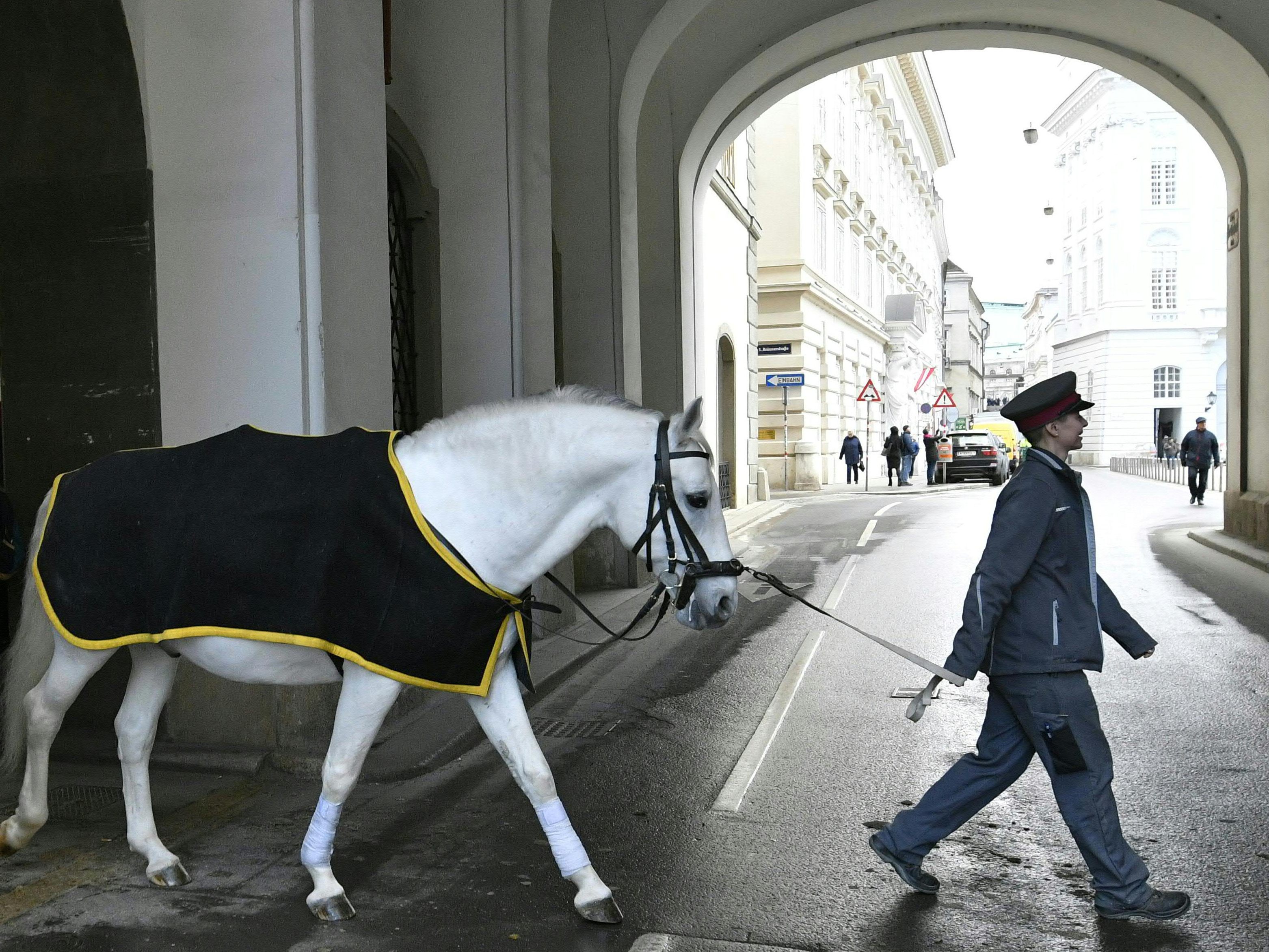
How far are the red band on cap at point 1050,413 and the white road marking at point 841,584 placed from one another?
6479 mm

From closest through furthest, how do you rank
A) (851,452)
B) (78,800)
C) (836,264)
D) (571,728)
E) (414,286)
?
1. (78,800)
2. (571,728)
3. (414,286)
4. (851,452)
5. (836,264)

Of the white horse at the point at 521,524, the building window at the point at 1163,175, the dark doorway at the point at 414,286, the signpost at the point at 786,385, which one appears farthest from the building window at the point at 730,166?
the building window at the point at 1163,175

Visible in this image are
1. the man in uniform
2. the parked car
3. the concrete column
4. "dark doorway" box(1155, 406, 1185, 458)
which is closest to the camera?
the man in uniform

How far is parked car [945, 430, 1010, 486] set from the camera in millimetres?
35781

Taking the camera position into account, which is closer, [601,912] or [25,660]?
[601,912]

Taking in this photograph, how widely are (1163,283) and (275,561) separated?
67283 mm

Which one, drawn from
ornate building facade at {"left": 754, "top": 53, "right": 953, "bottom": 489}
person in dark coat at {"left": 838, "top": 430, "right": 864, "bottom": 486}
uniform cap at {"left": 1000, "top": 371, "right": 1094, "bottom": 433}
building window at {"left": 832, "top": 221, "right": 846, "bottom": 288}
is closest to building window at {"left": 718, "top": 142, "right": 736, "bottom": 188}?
ornate building facade at {"left": 754, "top": 53, "right": 953, "bottom": 489}

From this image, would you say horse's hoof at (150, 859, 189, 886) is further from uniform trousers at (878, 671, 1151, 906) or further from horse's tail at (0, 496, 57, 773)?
uniform trousers at (878, 671, 1151, 906)

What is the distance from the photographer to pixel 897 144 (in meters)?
54.0

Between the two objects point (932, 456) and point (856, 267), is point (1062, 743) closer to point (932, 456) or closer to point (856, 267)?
point (932, 456)

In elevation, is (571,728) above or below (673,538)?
below

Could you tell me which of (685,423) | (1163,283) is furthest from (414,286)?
(1163,283)

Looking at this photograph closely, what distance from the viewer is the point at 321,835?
154 inches

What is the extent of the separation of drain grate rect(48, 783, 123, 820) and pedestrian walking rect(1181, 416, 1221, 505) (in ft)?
72.3
